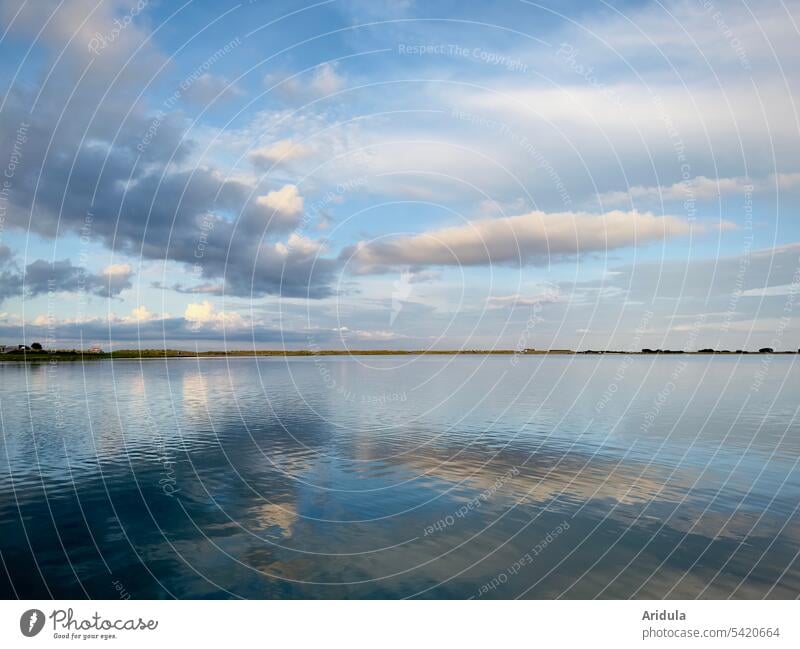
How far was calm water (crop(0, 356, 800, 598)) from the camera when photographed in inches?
899

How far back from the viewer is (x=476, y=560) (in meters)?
24.8

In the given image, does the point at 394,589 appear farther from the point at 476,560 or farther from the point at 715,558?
the point at 715,558

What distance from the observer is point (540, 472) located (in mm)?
40219

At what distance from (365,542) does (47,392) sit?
3721 inches

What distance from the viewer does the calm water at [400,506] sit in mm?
22828

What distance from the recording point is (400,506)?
3281cm

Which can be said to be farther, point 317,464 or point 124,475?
point 317,464

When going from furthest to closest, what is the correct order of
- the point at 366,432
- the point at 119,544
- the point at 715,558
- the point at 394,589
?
the point at 366,432 < the point at 119,544 < the point at 715,558 < the point at 394,589

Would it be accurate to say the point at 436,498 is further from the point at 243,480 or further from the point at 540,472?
the point at 243,480
